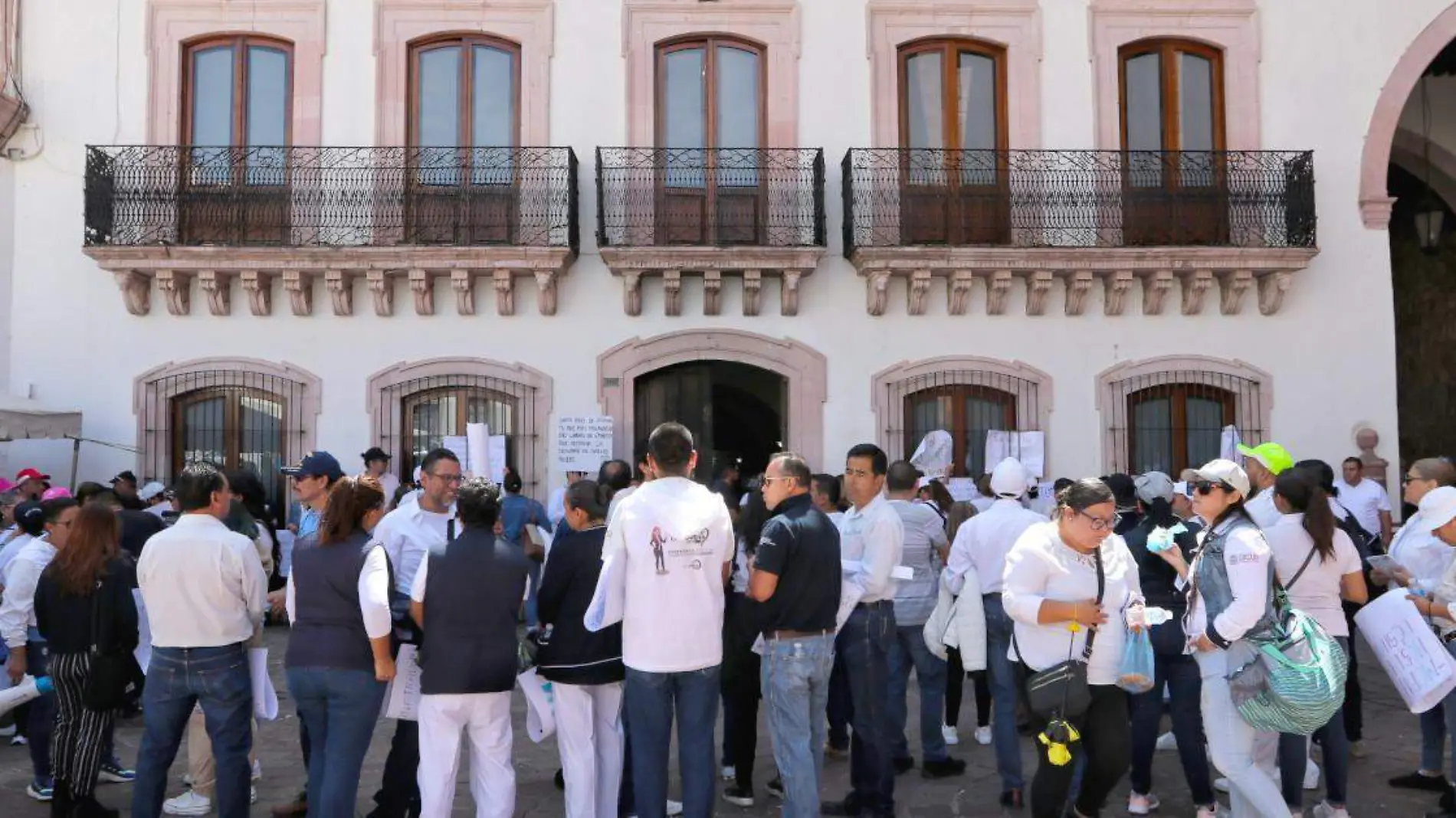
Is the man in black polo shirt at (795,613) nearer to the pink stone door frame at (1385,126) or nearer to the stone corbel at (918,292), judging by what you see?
the stone corbel at (918,292)

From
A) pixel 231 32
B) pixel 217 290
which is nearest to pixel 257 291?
pixel 217 290

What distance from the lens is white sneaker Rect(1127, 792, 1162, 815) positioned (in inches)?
250

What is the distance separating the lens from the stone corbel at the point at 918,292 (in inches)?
518

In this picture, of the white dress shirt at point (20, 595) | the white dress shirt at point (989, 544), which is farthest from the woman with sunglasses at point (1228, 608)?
the white dress shirt at point (20, 595)

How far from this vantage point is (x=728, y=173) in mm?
13484

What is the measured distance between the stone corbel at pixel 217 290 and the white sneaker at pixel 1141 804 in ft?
35.1

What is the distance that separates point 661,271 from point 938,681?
6.99 metres

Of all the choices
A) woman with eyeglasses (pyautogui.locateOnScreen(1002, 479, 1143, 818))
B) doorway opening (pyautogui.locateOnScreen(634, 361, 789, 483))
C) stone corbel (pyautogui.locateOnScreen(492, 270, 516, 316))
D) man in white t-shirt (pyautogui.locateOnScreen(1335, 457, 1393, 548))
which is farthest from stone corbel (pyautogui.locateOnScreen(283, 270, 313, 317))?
man in white t-shirt (pyautogui.locateOnScreen(1335, 457, 1393, 548))

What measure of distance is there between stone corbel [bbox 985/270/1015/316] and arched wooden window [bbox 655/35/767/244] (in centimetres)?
265

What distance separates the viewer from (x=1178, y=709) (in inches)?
243

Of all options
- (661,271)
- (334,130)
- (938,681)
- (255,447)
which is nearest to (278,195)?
(334,130)

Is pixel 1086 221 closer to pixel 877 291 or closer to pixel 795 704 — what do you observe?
pixel 877 291

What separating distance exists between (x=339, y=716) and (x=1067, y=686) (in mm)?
3201

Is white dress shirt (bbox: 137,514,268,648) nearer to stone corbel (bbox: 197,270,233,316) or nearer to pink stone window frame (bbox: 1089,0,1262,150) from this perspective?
stone corbel (bbox: 197,270,233,316)
